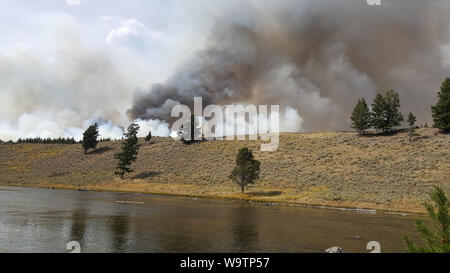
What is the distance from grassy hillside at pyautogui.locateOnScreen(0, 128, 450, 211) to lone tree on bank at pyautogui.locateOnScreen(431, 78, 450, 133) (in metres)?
2.99

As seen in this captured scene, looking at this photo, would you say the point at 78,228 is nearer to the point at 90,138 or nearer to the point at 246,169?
the point at 246,169

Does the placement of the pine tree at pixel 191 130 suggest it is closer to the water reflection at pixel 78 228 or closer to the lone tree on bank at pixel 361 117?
the lone tree on bank at pixel 361 117

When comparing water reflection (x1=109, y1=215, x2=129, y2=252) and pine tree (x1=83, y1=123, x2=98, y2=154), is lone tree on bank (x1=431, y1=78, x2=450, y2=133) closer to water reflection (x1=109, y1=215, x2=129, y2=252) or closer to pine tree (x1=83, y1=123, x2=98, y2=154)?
water reflection (x1=109, y1=215, x2=129, y2=252)

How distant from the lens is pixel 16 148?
441 feet

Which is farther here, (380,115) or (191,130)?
(191,130)

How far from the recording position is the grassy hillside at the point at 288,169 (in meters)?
60.4

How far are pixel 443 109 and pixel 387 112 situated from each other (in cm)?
1432

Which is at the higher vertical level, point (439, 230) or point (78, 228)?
point (439, 230)

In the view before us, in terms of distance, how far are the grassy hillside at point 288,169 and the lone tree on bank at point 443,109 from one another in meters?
2.99

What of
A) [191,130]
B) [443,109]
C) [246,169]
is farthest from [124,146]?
[443,109]

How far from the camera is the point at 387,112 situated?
96938 millimetres
